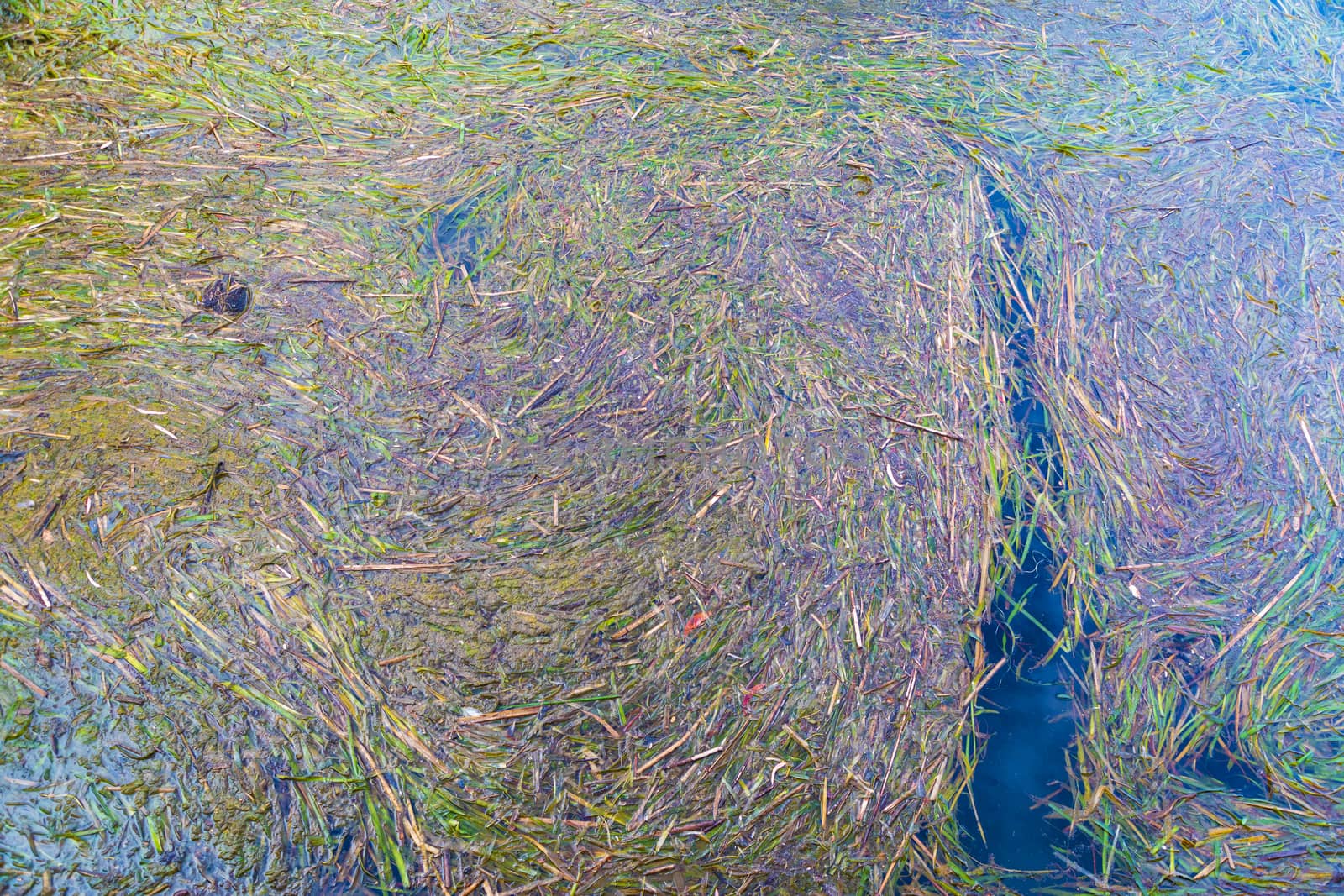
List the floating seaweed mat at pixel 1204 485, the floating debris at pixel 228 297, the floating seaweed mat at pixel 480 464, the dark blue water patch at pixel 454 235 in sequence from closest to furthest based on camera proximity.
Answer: the floating seaweed mat at pixel 480 464, the floating seaweed mat at pixel 1204 485, the floating debris at pixel 228 297, the dark blue water patch at pixel 454 235

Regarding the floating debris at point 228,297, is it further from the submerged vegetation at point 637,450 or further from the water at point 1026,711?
the water at point 1026,711

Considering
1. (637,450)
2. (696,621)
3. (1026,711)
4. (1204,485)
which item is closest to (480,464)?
(637,450)

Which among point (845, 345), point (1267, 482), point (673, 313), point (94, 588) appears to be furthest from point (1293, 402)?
point (94, 588)

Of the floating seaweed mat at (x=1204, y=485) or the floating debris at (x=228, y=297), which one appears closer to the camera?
the floating seaweed mat at (x=1204, y=485)

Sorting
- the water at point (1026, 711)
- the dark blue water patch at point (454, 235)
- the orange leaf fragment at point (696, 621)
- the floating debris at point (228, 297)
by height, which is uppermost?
the dark blue water patch at point (454, 235)

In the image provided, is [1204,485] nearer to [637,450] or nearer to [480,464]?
[637,450]

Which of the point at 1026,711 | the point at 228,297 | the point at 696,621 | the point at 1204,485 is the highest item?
A: the point at 228,297

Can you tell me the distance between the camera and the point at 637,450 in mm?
1872

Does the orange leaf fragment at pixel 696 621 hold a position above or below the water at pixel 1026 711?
above

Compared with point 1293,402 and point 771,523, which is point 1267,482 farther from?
point 771,523

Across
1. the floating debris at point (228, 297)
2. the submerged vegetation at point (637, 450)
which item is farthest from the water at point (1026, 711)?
the floating debris at point (228, 297)

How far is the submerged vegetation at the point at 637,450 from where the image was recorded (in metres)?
1.47

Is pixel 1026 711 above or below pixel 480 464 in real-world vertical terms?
below

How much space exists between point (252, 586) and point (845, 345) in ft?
5.10
